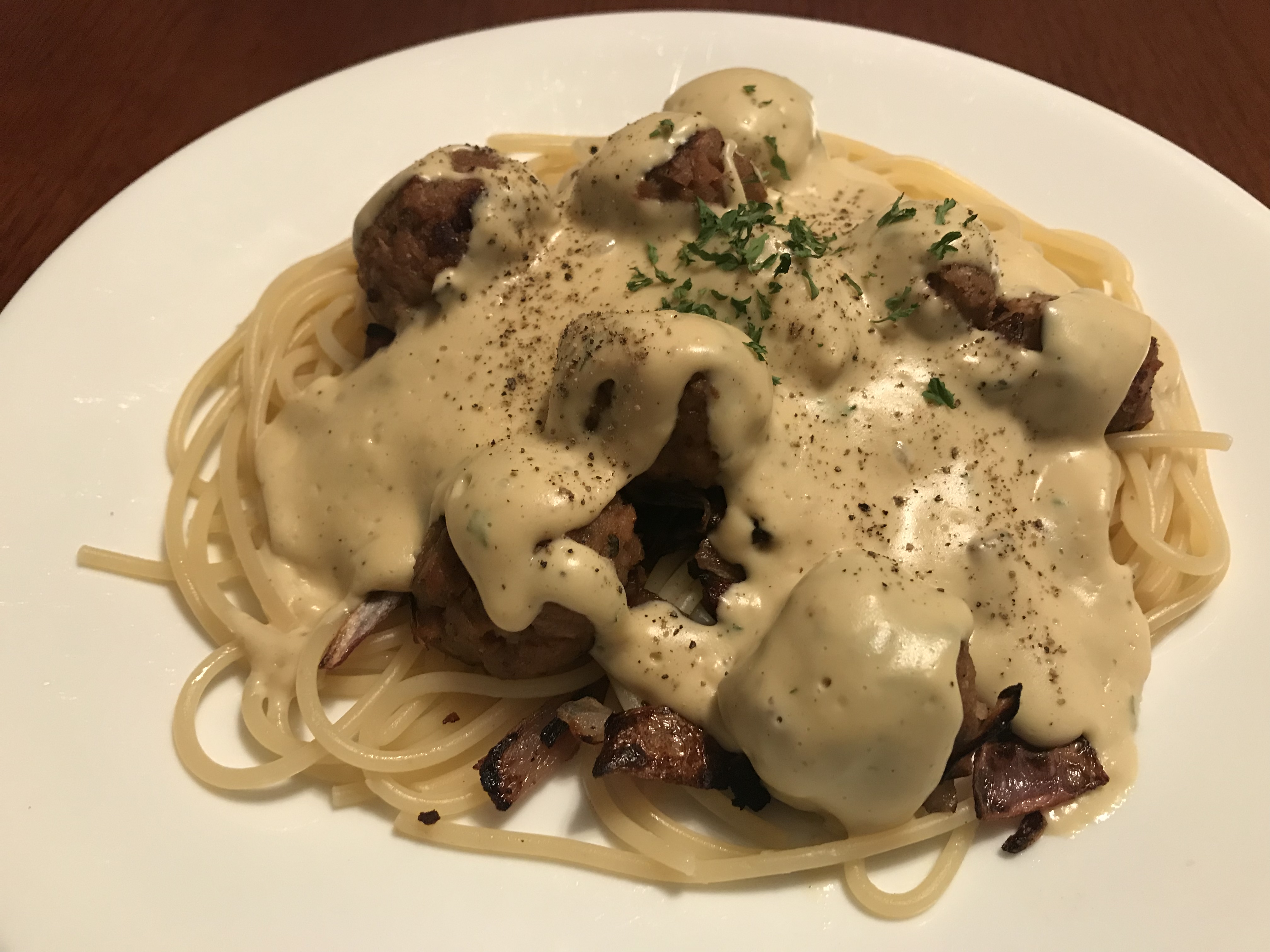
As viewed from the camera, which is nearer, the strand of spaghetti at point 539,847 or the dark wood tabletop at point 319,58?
the strand of spaghetti at point 539,847

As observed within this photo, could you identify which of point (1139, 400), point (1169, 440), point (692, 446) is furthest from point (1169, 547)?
point (692, 446)

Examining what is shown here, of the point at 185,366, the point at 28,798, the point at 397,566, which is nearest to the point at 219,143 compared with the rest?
the point at 185,366

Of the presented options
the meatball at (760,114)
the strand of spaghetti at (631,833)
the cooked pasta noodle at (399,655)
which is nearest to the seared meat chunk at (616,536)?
the cooked pasta noodle at (399,655)

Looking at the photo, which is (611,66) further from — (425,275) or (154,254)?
(154,254)

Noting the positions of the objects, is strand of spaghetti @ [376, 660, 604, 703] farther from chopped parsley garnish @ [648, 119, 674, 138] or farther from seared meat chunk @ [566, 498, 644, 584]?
chopped parsley garnish @ [648, 119, 674, 138]

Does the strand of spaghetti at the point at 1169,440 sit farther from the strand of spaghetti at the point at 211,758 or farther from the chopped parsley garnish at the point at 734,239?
the strand of spaghetti at the point at 211,758

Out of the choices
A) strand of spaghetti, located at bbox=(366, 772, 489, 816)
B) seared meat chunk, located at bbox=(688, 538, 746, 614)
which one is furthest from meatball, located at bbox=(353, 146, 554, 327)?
strand of spaghetti, located at bbox=(366, 772, 489, 816)
